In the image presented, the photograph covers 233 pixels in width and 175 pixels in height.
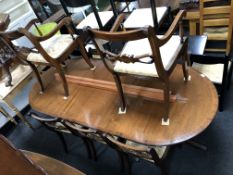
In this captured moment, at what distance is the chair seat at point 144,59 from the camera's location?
1212 mm

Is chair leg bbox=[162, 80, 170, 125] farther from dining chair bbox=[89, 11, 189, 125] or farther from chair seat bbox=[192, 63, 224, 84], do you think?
chair seat bbox=[192, 63, 224, 84]

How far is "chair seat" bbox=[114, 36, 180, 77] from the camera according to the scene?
3.98 ft

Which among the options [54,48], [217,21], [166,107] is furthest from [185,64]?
[54,48]

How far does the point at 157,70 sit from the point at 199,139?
35.3 inches

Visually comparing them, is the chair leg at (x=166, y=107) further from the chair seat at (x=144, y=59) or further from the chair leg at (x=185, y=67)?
the chair leg at (x=185, y=67)

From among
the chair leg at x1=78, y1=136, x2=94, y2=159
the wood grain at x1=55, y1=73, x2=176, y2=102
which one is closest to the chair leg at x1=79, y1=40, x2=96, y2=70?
the wood grain at x1=55, y1=73, x2=176, y2=102

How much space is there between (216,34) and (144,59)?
127cm

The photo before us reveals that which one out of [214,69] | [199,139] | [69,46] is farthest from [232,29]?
[69,46]

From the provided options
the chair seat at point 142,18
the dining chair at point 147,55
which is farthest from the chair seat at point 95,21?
the dining chair at point 147,55

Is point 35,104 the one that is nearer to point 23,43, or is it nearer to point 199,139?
point 23,43

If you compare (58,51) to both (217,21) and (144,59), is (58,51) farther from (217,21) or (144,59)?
(217,21)

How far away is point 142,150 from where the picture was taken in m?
1.14

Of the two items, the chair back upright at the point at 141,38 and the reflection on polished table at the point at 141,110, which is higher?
the chair back upright at the point at 141,38

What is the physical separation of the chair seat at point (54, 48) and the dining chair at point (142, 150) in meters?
0.77
